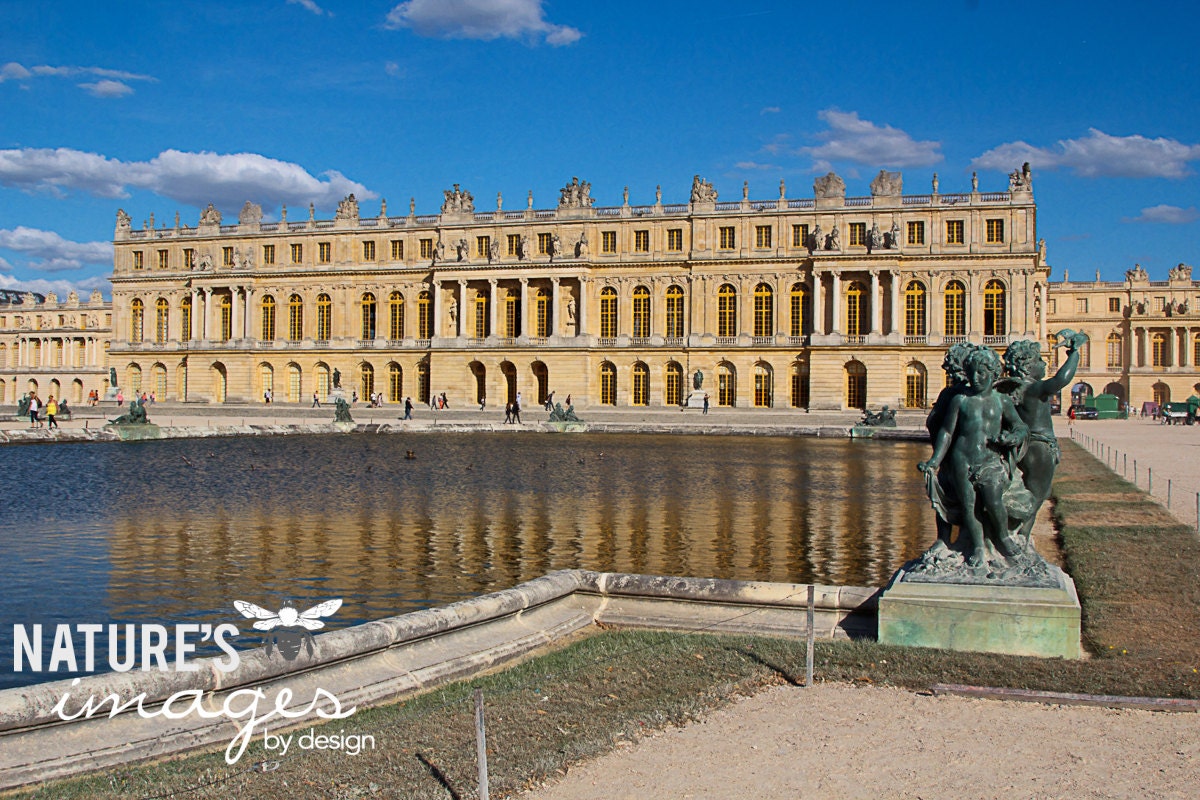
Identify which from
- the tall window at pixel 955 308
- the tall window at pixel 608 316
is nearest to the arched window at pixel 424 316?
the tall window at pixel 608 316

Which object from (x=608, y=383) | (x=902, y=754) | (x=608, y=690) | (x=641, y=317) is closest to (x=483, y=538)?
(x=608, y=690)

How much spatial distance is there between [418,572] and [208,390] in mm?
67537

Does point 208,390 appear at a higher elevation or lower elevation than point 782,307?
lower

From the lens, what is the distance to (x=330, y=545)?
15367 mm

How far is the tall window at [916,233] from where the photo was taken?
201 feet

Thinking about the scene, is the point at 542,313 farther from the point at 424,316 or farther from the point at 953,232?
the point at 953,232

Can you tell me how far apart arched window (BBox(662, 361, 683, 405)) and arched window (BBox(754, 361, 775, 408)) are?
4.89 metres

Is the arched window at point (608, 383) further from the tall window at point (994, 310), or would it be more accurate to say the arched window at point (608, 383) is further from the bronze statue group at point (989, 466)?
the bronze statue group at point (989, 466)

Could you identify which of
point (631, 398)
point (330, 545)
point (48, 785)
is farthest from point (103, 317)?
point (48, 785)

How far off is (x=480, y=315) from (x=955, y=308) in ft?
102

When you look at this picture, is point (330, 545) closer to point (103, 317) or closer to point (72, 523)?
point (72, 523)

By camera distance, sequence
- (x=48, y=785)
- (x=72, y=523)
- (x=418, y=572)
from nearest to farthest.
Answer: (x=48, y=785)
(x=418, y=572)
(x=72, y=523)

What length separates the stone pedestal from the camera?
27.9 feet

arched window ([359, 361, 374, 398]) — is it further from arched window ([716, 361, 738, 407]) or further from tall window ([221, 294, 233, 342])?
arched window ([716, 361, 738, 407])
